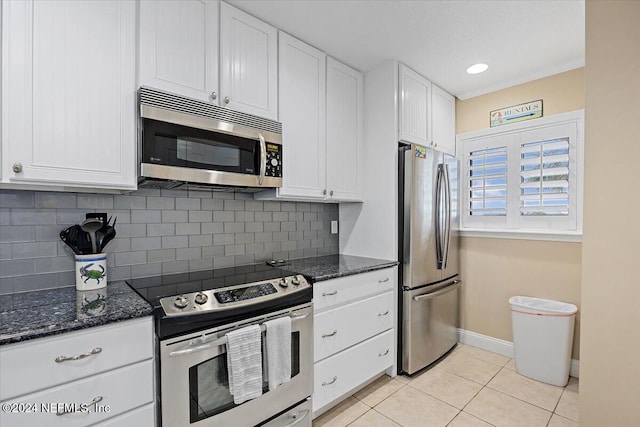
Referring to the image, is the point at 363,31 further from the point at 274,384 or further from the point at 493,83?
the point at 274,384

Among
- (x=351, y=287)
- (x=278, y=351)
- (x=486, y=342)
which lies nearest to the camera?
(x=278, y=351)

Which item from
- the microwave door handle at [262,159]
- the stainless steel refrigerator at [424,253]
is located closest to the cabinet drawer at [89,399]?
the microwave door handle at [262,159]

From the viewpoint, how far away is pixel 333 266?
7.51ft

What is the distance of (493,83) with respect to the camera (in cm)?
299

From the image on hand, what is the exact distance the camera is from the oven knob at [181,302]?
138 cm

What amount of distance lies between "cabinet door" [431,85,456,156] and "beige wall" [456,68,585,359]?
110mm

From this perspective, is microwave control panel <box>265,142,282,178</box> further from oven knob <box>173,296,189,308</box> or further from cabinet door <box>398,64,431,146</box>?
cabinet door <box>398,64,431,146</box>

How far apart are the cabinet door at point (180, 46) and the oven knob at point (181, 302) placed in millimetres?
1064

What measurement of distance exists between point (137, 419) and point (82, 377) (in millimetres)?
296

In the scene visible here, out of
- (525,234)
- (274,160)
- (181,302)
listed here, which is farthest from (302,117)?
(525,234)

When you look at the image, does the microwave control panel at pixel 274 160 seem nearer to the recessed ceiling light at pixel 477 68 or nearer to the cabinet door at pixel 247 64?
the cabinet door at pixel 247 64

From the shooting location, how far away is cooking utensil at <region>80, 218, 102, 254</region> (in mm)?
1561

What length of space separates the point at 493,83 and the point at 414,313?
229 cm

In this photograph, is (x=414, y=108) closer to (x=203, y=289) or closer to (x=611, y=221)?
(x=611, y=221)
